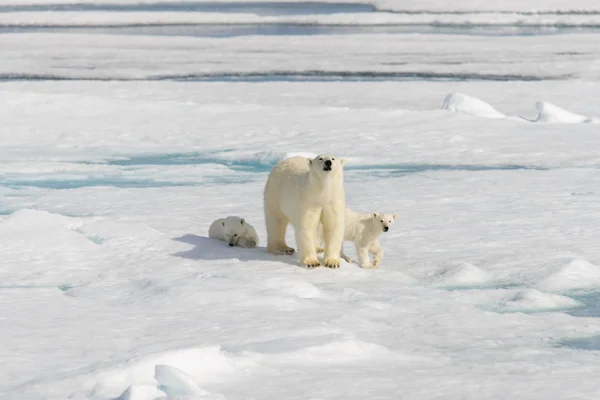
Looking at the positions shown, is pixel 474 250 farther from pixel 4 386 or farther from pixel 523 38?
pixel 523 38

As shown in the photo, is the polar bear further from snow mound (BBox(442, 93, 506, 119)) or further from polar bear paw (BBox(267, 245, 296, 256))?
snow mound (BBox(442, 93, 506, 119))

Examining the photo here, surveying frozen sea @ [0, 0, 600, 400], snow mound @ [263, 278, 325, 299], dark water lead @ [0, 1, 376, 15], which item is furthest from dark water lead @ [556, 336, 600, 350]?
dark water lead @ [0, 1, 376, 15]

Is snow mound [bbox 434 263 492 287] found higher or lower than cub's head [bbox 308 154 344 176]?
lower

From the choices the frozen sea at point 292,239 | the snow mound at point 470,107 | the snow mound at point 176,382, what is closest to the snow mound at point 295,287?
the frozen sea at point 292,239

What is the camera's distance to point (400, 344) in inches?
147

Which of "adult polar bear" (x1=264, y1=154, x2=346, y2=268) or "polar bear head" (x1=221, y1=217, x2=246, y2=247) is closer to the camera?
"adult polar bear" (x1=264, y1=154, x2=346, y2=268)

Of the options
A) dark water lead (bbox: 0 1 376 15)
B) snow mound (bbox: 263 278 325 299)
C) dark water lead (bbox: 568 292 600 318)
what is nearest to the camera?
dark water lead (bbox: 568 292 600 318)

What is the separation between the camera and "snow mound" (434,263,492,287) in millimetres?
4758

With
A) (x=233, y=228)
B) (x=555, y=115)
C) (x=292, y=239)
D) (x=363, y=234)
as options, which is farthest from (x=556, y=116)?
(x=233, y=228)

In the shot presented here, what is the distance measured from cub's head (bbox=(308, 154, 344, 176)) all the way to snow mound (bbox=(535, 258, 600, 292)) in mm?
1099

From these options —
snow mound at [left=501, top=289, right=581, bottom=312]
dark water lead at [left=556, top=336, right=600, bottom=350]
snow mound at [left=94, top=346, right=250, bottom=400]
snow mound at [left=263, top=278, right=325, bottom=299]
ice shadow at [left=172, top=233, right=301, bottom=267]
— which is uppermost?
snow mound at [left=94, top=346, right=250, bottom=400]

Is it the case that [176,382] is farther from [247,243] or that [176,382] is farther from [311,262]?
[247,243]

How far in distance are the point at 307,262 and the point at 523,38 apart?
54.0 ft

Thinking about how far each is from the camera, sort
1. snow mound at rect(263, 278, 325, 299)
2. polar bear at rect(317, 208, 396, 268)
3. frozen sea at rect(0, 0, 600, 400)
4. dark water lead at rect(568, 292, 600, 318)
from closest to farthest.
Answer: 1. frozen sea at rect(0, 0, 600, 400)
2. dark water lead at rect(568, 292, 600, 318)
3. snow mound at rect(263, 278, 325, 299)
4. polar bear at rect(317, 208, 396, 268)
